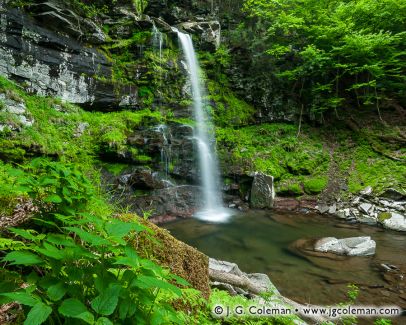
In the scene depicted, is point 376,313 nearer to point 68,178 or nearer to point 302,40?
point 68,178

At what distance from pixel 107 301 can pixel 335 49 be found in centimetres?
1598

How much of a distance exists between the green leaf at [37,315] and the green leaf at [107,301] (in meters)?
0.17

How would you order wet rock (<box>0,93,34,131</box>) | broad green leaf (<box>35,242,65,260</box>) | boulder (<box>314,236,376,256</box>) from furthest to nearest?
1. wet rock (<box>0,93,34,131</box>)
2. boulder (<box>314,236,376,256</box>)
3. broad green leaf (<box>35,242,65,260</box>)

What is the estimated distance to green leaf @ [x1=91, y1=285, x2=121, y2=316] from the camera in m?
1.12

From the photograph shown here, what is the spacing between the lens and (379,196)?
37.7 ft

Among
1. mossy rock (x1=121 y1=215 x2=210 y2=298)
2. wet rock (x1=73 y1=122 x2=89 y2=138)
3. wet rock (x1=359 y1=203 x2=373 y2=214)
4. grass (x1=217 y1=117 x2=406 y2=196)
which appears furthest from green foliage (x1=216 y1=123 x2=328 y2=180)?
mossy rock (x1=121 y1=215 x2=210 y2=298)

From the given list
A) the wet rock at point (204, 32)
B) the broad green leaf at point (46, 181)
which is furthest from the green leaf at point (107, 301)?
the wet rock at point (204, 32)

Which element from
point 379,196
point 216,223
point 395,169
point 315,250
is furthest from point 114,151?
point 395,169

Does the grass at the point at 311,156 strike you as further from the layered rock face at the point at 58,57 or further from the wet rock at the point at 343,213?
the layered rock face at the point at 58,57

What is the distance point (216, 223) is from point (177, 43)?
1068 centimetres

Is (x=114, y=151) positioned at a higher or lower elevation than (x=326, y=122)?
lower

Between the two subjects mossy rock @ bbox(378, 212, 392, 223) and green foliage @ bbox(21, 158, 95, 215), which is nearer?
green foliage @ bbox(21, 158, 95, 215)

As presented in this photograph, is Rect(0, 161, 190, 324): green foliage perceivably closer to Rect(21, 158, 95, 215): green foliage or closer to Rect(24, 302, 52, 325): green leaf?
Rect(24, 302, 52, 325): green leaf

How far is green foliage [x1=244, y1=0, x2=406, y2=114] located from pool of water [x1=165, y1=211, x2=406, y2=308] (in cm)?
795
